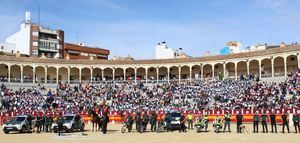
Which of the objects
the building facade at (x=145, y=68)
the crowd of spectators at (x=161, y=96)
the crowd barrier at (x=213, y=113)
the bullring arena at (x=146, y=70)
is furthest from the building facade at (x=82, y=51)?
the crowd barrier at (x=213, y=113)

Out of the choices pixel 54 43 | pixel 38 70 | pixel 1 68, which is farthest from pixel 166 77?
pixel 54 43

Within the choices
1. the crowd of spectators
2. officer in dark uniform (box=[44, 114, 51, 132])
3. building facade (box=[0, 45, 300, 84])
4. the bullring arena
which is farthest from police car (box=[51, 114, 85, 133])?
building facade (box=[0, 45, 300, 84])

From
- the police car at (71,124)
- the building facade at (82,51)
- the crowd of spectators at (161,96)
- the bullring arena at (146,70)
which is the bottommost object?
the police car at (71,124)

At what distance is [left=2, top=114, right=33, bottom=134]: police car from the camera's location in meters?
31.3

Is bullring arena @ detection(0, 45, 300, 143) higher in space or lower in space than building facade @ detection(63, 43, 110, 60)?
lower

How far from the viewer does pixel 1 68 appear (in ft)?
233

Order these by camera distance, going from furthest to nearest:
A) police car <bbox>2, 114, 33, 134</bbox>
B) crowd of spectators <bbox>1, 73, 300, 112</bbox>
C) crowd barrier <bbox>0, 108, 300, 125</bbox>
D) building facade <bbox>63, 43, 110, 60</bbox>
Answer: building facade <bbox>63, 43, 110, 60</bbox>
crowd of spectators <bbox>1, 73, 300, 112</bbox>
crowd barrier <bbox>0, 108, 300, 125</bbox>
police car <bbox>2, 114, 33, 134</bbox>

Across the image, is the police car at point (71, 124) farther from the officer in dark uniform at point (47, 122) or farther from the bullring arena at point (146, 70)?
the bullring arena at point (146, 70)

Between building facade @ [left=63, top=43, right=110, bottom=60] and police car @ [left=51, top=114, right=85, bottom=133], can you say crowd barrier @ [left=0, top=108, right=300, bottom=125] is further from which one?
building facade @ [left=63, top=43, right=110, bottom=60]

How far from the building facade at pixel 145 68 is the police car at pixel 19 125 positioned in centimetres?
3704

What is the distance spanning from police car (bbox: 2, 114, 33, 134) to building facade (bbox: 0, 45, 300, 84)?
3704 cm

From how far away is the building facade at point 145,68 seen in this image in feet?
215

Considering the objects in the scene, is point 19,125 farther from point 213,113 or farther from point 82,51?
point 82,51

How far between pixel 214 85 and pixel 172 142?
3735 centimetres
